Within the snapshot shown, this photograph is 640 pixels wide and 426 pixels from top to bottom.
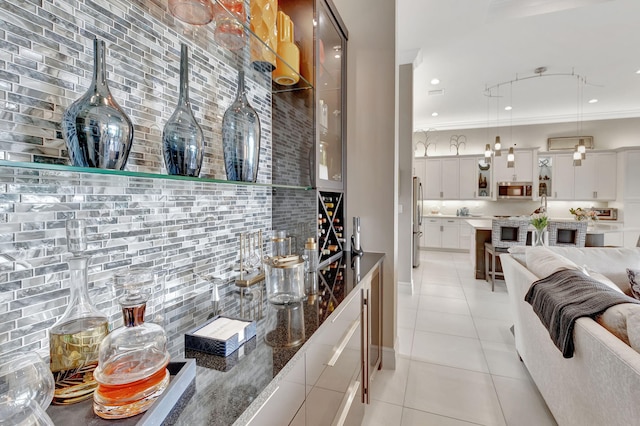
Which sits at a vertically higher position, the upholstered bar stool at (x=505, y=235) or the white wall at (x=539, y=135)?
the white wall at (x=539, y=135)

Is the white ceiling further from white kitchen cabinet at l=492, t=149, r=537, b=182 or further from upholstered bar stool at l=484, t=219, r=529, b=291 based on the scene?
upholstered bar stool at l=484, t=219, r=529, b=291

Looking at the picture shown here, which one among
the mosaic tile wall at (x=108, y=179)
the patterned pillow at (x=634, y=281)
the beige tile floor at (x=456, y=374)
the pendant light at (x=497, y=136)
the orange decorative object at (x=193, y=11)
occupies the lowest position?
the beige tile floor at (x=456, y=374)

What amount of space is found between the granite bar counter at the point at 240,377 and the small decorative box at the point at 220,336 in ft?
0.05

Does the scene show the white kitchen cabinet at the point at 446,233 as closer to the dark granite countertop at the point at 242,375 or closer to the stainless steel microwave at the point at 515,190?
the stainless steel microwave at the point at 515,190

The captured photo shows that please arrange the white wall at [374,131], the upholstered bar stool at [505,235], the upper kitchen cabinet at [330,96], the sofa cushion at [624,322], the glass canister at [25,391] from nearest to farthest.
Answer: the glass canister at [25,391]
the sofa cushion at [624,322]
the upper kitchen cabinet at [330,96]
the white wall at [374,131]
the upholstered bar stool at [505,235]

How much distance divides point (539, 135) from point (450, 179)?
2.22m

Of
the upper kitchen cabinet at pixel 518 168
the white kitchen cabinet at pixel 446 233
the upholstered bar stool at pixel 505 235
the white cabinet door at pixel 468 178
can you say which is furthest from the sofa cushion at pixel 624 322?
the upper kitchen cabinet at pixel 518 168

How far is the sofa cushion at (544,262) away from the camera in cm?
183

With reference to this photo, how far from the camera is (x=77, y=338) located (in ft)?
2.23

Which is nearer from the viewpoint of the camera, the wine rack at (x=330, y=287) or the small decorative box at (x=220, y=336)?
the small decorative box at (x=220, y=336)

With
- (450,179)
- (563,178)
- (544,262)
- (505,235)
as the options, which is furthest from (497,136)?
(544,262)

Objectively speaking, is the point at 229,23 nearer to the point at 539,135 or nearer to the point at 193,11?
the point at 193,11

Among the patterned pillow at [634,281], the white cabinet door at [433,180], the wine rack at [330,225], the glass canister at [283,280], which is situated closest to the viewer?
the glass canister at [283,280]

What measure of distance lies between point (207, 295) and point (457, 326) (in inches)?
110
